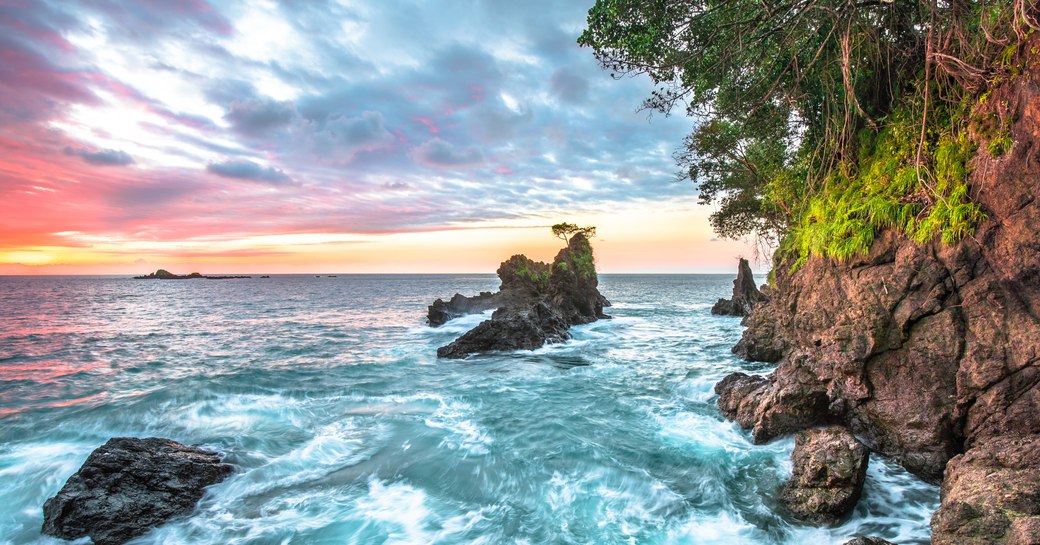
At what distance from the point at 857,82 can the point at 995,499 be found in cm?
857

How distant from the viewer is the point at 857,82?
9734 millimetres

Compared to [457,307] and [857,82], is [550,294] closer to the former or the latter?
[457,307]

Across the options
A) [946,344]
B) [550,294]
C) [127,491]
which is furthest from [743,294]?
[127,491]

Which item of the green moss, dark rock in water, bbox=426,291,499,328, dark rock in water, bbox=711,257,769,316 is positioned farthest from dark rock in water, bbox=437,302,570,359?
dark rock in water, bbox=711,257,769,316

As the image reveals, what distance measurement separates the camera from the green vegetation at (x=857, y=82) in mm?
7258

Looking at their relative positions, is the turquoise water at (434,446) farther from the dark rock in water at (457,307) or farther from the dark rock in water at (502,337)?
the dark rock in water at (457,307)

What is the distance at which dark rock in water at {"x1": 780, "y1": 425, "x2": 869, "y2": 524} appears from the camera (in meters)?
6.96

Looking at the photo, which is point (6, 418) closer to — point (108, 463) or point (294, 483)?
point (108, 463)

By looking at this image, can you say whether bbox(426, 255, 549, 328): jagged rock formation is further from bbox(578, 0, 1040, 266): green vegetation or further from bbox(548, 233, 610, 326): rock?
bbox(578, 0, 1040, 266): green vegetation

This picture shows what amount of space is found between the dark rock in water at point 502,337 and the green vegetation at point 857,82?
46.9ft

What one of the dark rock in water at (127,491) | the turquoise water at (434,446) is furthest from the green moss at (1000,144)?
the dark rock in water at (127,491)

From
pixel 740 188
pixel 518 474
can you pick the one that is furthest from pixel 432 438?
pixel 740 188

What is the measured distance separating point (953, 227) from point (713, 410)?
24.1 ft

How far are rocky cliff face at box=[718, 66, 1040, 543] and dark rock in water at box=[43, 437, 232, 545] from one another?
12161 millimetres
